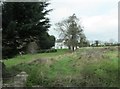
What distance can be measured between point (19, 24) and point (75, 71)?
3140 millimetres

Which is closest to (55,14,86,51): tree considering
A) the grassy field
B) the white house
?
the white house

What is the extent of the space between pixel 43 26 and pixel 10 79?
2.88 m

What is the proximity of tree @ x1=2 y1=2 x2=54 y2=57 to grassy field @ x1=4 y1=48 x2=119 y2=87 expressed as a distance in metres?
1.15

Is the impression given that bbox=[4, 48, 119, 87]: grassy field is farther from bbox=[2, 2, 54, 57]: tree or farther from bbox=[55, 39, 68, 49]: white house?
bbox=[55, 39, 68, 49]: white house

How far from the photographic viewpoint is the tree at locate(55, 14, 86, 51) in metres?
30.1

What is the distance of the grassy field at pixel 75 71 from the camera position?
43.5 ft

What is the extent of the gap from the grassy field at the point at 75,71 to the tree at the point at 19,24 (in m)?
1.15

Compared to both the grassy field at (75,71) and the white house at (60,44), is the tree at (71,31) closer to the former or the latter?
the white house at (60,44)

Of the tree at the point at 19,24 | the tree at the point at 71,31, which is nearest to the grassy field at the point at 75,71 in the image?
the tree at the point at 19,24

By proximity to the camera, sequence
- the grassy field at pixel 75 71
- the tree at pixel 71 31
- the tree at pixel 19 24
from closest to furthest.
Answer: the grassy field at pixel 75 71, the tree at pixel 19 24, the tree at pixel 71 31

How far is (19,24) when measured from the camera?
13875mm

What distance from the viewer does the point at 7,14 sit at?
1358 cm

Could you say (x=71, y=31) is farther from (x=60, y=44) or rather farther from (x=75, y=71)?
(x=75, y=71)

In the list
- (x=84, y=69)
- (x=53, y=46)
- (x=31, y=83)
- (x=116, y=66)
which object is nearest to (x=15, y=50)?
(x=31, y=83)
